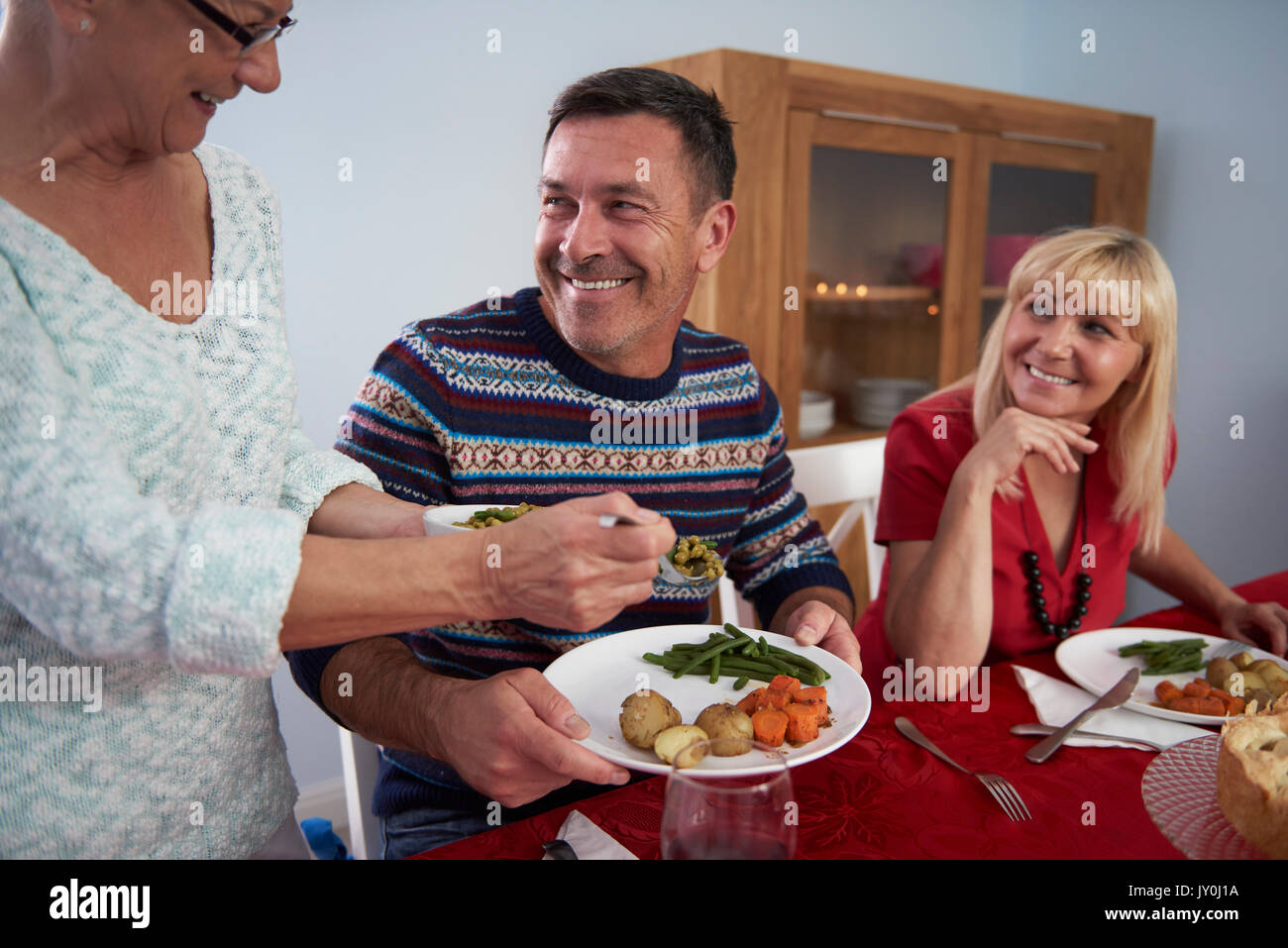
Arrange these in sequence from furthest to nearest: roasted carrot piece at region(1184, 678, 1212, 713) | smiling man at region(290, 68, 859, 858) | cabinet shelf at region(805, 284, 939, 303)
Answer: cabinet shelf at region(805, 284, 939, 303), smiling man at region(290, 68, 859, 858), roasted carrot piece at region(1184, 678, 1212, 713)

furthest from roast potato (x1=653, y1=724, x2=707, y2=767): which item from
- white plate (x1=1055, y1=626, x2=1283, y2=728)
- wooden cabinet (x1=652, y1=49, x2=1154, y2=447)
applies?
wooden cabinet (x1=652, y1=49, x2=1154, y2=447)

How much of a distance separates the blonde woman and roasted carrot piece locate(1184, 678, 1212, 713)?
1.64 feet

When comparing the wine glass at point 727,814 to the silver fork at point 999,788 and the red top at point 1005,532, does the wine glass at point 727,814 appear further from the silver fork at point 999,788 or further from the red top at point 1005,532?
the red top at point 1005,532

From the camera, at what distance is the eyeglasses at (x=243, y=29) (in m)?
0.82

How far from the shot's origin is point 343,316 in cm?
279

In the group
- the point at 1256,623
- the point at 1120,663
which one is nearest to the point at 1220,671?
the point at 1120,663

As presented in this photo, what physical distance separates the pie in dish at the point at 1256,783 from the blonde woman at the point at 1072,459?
32.7 inches

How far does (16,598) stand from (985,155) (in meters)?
3.34

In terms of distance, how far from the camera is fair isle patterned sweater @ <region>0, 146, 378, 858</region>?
738mm

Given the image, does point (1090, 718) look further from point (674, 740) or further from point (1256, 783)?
point (674, 740)

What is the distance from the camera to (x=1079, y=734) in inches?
48.3

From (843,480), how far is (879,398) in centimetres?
131

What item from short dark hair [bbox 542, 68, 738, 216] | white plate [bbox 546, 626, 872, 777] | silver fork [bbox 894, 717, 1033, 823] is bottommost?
silver fork [bbox 894, 717, 1033, 823]

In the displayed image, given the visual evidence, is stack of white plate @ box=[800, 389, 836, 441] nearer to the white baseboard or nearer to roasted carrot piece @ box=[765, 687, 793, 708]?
the white baseboard
